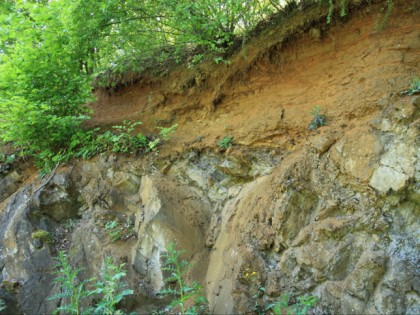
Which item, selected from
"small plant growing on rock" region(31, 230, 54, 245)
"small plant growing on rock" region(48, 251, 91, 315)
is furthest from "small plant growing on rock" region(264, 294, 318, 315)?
"small plant growing on rock" region(31, 230, 54, 245)

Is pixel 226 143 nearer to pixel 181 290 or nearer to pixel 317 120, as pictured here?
pixel 317 120

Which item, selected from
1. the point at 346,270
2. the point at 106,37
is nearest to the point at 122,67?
the point at 106,37

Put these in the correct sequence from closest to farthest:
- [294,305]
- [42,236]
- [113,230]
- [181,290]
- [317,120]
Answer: [181,290] → [294,305] → [317,120] → [113,230] → [42,236]

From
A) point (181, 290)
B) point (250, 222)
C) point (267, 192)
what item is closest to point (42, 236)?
point (181, 290)

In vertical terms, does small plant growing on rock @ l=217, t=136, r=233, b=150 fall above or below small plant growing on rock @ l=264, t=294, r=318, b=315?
above

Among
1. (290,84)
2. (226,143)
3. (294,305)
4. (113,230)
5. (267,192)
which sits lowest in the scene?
(294,305)

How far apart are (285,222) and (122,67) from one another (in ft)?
16.8

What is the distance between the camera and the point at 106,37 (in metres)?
7.92

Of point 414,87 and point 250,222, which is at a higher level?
point 414,87

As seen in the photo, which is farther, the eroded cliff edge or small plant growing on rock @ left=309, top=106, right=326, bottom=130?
small plant growing on rock @ left=309, top=106, right=326, bottom=130

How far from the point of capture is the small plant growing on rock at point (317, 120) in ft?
19.1

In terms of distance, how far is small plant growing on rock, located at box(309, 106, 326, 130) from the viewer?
582 cm

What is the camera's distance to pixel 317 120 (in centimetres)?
587

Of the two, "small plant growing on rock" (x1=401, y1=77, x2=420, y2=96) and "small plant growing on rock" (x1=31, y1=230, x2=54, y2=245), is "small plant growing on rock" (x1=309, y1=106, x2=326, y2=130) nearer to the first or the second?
"small plant growing on rock" (x1=401, y1=77, x2=420, y2=96)
